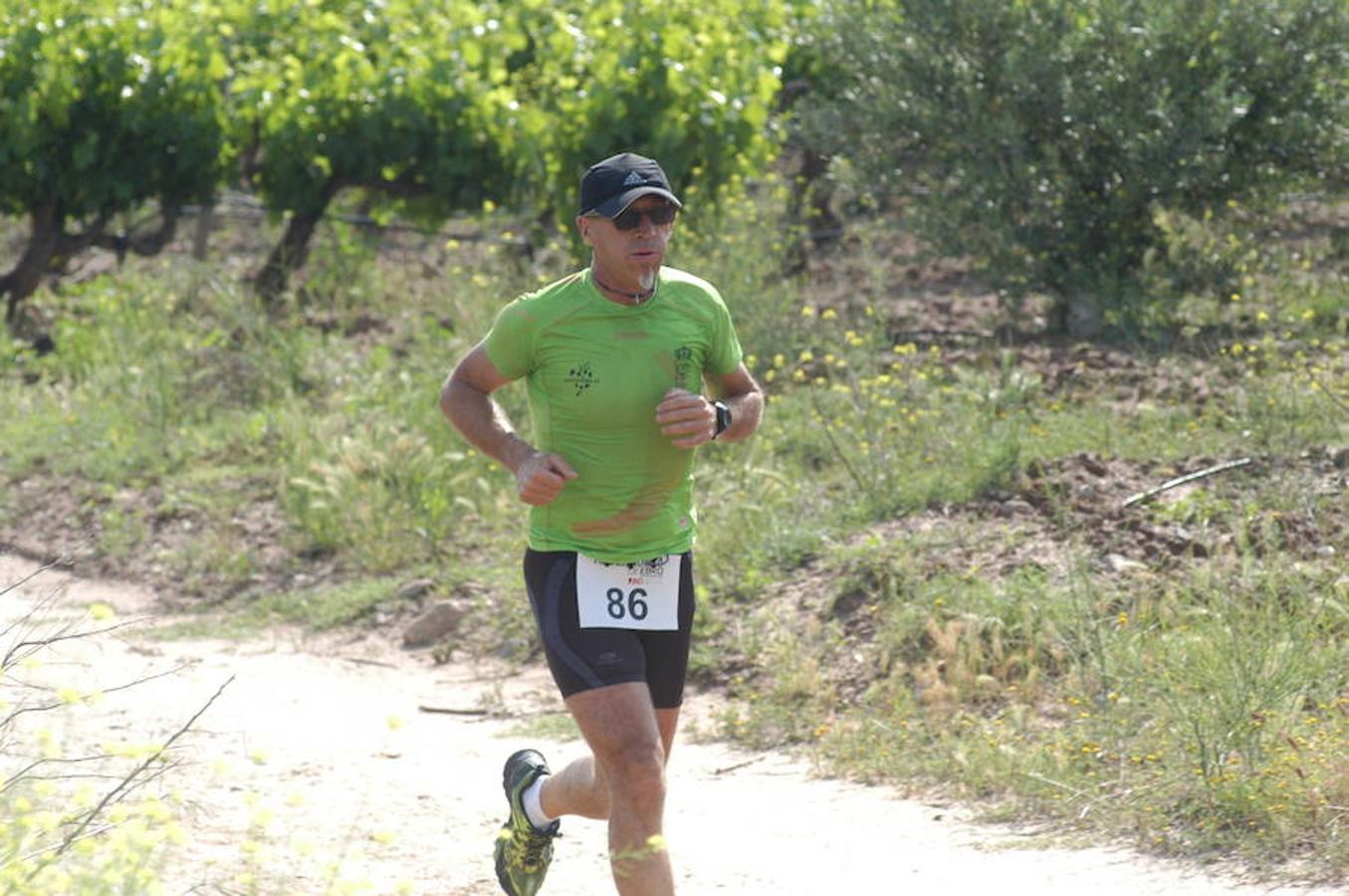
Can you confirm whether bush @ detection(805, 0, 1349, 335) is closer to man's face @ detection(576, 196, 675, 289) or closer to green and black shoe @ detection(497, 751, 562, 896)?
man's face @ detection(576, 196, 675, 289)

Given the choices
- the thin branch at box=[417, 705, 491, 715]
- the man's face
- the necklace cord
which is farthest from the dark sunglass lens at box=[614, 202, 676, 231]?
the thin branch at box=[417, 705, 491, 715]

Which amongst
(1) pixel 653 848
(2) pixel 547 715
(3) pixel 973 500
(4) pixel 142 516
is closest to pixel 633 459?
(1) pixel 653 848

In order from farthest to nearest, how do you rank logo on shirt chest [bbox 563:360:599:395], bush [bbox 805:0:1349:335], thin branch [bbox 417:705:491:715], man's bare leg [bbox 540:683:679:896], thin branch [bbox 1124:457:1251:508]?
bush [bbox 805:0:1349:335], thin branch [bbox 1124:457:1251:508], thin branch [bbox 417:705:491:715], logo on shirt chest [bbox 563:360:599:395], man's bare leg [bbox 540:683:679:896]

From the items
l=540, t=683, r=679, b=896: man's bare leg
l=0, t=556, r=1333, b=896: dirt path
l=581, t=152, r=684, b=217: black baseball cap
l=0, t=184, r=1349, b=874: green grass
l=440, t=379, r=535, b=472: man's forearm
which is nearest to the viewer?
l=540, t=683, r=679, b=896: man's bare leg

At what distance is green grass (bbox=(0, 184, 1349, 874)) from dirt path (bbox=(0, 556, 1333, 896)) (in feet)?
0.79

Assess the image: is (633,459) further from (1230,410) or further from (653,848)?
(1230,410)

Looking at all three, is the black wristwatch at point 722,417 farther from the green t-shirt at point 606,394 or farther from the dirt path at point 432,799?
the dirt path at point 432,799

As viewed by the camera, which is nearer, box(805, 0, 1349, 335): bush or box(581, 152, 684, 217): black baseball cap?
box(581, 152, 684, 217): black baseball cap

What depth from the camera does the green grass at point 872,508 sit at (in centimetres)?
662

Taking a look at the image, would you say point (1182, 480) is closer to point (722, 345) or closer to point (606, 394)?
point (722, 345)

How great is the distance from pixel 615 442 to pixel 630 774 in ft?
2.71

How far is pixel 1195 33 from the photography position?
10.8m

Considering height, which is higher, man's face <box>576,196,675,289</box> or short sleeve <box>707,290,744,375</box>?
man's face <box>576,196,675,289</box>

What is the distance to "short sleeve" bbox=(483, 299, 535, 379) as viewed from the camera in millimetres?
5230
